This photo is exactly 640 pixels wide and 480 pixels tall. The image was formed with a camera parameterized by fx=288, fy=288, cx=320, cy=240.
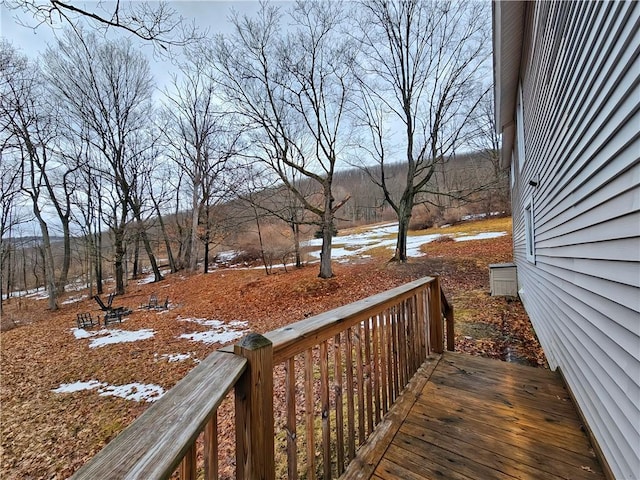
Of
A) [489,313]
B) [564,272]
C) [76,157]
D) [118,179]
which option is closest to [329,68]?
[489,313]

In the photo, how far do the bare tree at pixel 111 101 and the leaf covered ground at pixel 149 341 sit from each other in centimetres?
590

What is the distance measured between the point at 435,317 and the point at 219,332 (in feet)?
20.4

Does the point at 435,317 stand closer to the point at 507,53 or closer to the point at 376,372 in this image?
the point at 376,372

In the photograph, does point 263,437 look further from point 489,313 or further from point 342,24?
point 342,24

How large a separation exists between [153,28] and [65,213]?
57.8ft

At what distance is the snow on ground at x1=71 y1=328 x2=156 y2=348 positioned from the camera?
7844 millimetres

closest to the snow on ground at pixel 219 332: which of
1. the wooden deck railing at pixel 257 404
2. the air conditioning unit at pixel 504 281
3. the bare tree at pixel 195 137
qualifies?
the wooden deck railing at pixel 257 404

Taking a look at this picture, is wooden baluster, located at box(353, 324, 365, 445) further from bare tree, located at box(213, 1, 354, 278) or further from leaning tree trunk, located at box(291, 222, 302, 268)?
leaning tree trunk, located at box(291, 222, 302, 268)

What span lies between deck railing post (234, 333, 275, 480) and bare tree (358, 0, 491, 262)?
11.1 m

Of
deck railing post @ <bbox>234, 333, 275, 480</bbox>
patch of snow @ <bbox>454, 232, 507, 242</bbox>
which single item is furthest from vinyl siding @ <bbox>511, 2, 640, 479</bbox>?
patch of snow @ <bbox>454, 232, 507, 242</bbox>

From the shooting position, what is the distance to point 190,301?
1226 cm

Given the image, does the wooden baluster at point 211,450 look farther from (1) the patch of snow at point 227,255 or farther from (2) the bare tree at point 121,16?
(1) the patch of snow at point 227,255

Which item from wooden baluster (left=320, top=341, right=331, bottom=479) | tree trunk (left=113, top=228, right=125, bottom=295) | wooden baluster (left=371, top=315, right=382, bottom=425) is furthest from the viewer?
tree trunk (left=113, top=228, right=125, bottom=295)

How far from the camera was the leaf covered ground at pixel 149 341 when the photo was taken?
4.09 m
